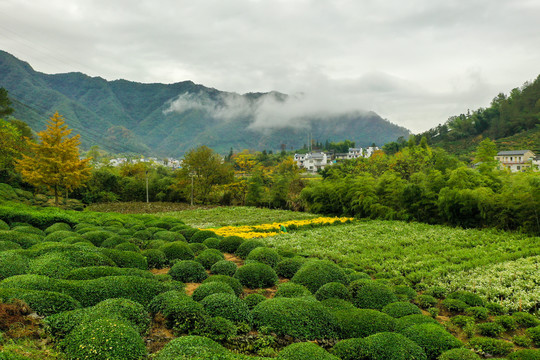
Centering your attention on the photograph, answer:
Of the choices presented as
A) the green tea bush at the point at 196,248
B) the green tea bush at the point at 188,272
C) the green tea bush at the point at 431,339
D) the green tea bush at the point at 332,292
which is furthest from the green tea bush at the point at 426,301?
the green tea bush at the point at 196,248


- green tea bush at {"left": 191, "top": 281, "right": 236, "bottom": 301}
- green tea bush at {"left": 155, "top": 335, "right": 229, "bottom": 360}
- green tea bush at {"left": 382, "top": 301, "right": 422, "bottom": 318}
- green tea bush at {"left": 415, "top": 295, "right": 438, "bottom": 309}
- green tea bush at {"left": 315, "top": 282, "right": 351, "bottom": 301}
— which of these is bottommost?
green tea bush at {"left": 415, "top": 295, "right": 438, "bottom": 309}

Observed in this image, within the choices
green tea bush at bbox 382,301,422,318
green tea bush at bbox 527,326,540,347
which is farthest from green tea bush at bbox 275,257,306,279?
green tea bush at bbox 527,326,540,347

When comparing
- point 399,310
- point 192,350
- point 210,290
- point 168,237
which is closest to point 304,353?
point 192,350

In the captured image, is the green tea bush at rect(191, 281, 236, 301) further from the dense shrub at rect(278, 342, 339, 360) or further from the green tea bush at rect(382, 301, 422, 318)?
the green tea bush at rect(382, 301, 422, 318)

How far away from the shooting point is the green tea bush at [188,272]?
6.38 metres

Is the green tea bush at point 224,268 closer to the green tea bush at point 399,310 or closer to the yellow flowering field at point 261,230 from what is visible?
the green tea bush at point 399,310

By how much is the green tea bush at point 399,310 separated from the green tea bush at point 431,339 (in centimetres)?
68

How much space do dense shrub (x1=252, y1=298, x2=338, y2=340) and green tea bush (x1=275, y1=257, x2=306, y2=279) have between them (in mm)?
2564

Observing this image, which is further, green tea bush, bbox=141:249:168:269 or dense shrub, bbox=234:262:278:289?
green tea bush, bbox=141:249:168:269

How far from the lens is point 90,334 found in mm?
3326

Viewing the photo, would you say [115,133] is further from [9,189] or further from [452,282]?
[452,282]

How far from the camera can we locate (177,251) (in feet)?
25.1

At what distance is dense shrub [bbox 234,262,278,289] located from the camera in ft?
21.0

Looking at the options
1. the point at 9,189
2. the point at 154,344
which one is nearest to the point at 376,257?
the point at 154,344
